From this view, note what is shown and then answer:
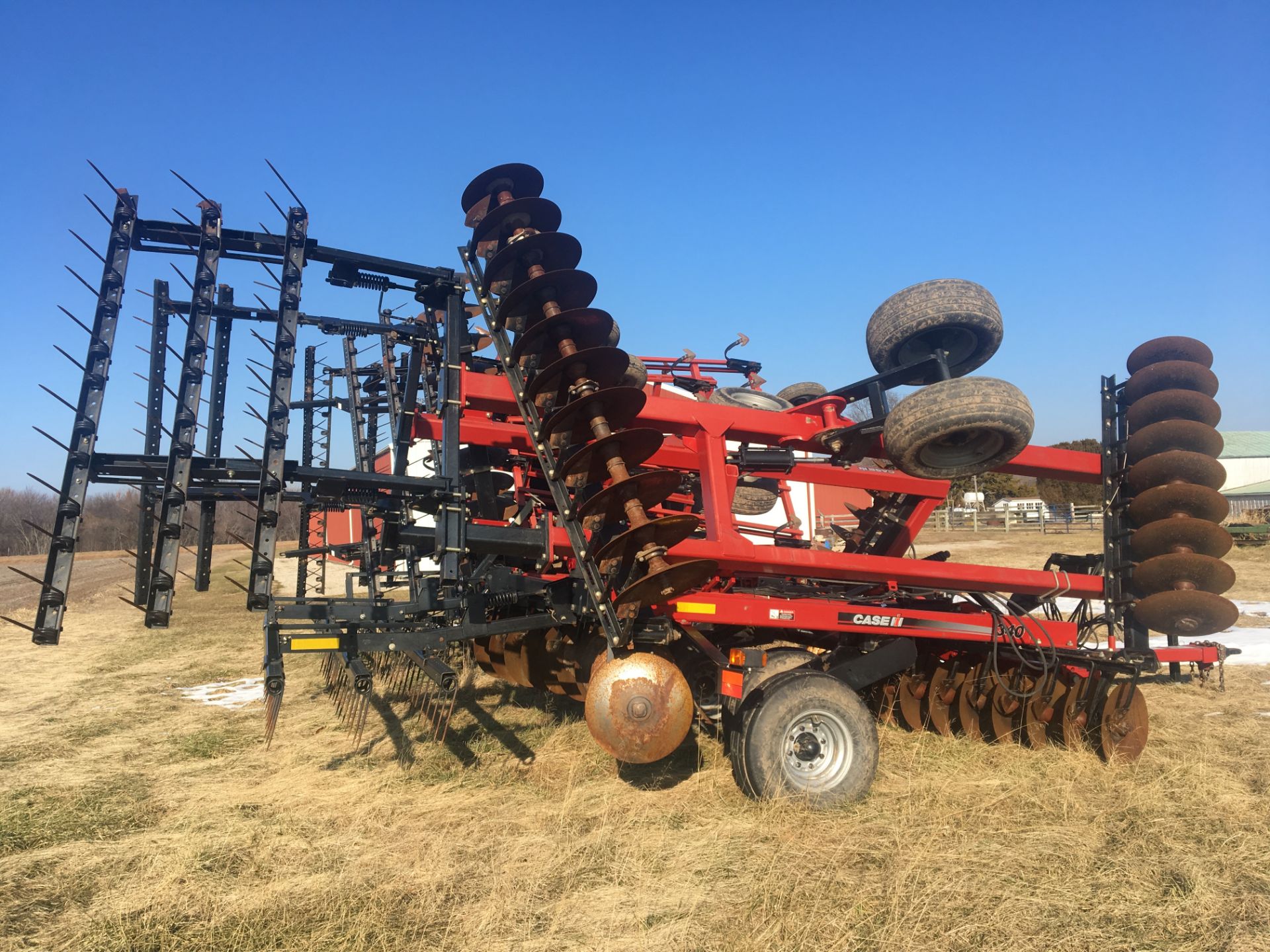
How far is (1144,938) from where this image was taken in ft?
10.1

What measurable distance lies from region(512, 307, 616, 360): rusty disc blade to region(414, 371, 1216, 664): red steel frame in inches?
28.9

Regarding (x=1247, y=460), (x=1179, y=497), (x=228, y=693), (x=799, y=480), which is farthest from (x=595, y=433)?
(x=1247, y=460)

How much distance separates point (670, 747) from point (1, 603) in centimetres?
2104

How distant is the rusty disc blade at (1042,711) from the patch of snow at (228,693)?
262 inches

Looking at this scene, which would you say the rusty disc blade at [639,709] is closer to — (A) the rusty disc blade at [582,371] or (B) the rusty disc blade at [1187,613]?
(A) the rusty disc blade at [582,371]

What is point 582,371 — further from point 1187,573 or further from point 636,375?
point 1187,573

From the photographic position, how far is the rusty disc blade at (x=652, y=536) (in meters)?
3.88

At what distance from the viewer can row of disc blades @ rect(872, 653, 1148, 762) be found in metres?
5.18

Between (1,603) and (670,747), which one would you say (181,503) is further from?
(1,603)

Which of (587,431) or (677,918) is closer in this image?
(677,918)

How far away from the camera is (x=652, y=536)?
394 cm

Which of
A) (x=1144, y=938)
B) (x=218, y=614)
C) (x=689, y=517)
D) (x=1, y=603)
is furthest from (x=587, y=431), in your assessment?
(x=1, y=603)

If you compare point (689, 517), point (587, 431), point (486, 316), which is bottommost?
point (689, 517)

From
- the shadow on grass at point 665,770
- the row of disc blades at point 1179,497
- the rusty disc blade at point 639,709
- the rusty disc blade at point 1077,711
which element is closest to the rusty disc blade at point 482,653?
the shadow on grass at point 665,770
